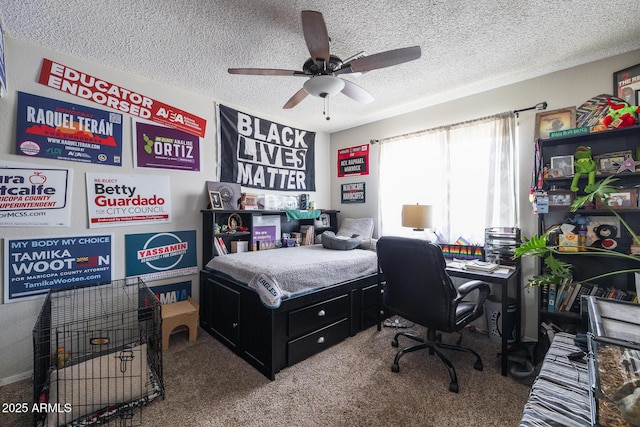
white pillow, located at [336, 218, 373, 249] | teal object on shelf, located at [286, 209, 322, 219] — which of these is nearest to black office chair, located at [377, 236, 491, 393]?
white pillow, located at [336, 218, 373, 249]

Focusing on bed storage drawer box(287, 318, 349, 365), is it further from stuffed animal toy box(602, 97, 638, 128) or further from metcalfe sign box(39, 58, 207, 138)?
stuffed animal toy box(602, 97, 638, 128)

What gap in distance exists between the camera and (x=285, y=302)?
199cm

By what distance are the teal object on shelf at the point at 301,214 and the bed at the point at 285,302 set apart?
0.62 meters

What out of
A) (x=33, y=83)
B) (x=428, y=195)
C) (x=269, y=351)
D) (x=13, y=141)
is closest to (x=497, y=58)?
(x=428, y=195)

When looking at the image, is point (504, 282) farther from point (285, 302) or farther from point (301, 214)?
point (301, 214)

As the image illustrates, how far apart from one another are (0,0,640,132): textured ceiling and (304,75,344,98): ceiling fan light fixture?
1.23 feet

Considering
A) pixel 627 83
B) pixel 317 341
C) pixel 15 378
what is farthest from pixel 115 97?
pixel 627 83

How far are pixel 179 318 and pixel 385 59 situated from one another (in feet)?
8.68

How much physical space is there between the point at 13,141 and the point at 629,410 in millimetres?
3390

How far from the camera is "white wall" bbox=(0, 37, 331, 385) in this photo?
6.23 ft

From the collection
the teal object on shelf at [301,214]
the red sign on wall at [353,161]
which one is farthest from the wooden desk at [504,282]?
the red sign on wall at [353,161]

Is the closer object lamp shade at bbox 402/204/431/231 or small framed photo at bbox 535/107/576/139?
small framed photo at bbox 535/107/576/139

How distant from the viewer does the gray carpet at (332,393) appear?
156cm

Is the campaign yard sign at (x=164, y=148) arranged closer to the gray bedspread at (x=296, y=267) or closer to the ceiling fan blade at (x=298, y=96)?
the gray bedspread at (x=296, y=267)
